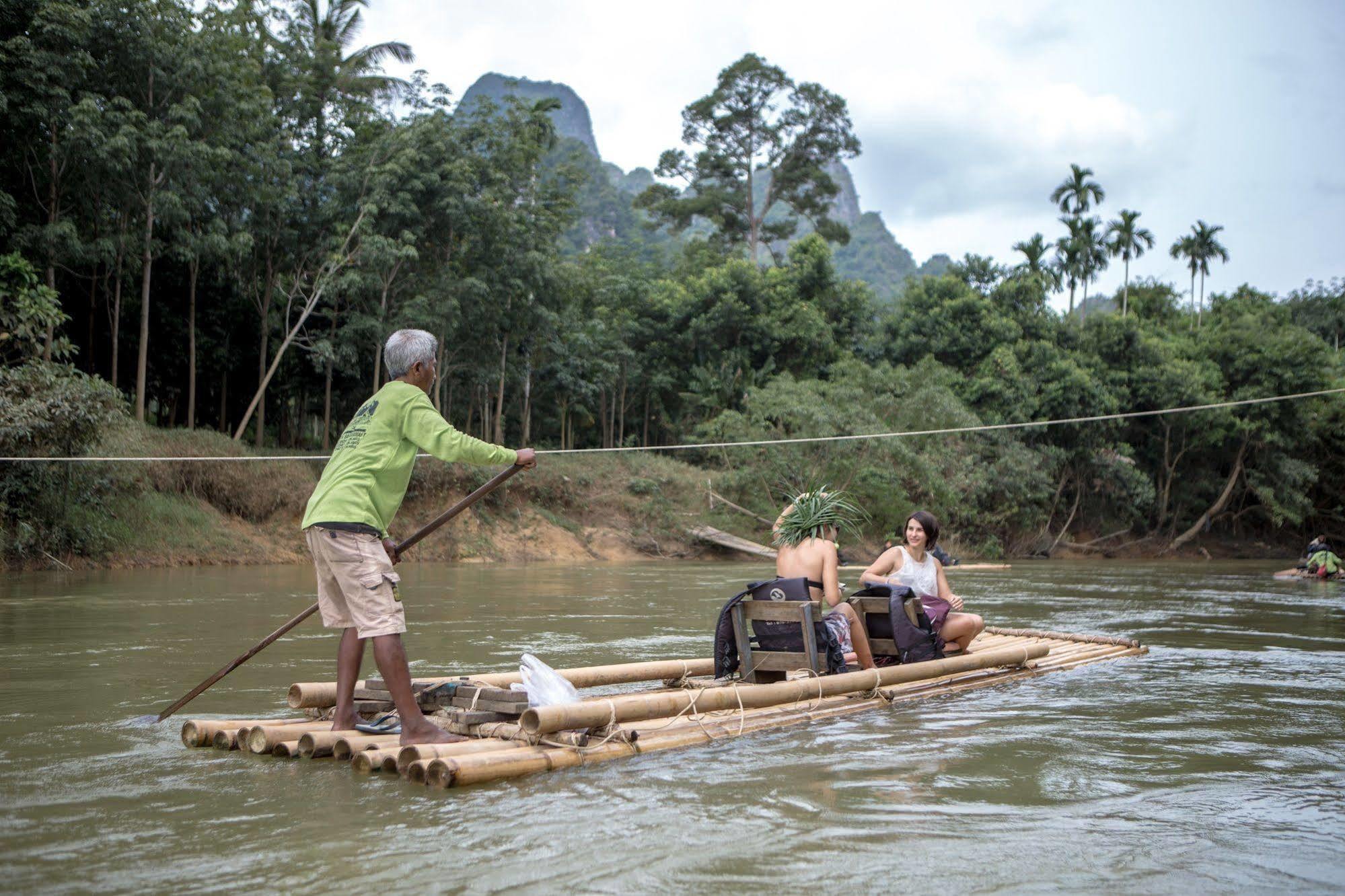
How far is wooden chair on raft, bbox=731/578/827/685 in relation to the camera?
5836 millimetres

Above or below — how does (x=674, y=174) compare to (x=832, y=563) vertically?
above

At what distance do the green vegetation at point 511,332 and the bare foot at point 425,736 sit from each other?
1166 centimetres

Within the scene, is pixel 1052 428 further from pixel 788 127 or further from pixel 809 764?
pixel 809 764

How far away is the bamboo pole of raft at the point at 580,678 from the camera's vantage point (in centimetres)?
502

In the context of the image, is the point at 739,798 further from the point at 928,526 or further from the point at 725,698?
the point at 928,526

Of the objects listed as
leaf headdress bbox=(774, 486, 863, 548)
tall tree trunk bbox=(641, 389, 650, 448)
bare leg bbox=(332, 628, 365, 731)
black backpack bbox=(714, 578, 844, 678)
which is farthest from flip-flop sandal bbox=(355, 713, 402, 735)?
tall tree trunk bbox=(641, 389, 650, 448)

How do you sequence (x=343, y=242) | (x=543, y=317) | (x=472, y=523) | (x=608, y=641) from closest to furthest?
(x=608, y=641)
(x=343, y=242)
(x=472, y=523)
(x=543, y=317)

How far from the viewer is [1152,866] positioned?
11.1ft

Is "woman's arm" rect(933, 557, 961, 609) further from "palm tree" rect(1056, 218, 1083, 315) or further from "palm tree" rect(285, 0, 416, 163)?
"palm tree" rect(1056, 218, 1083, 315)

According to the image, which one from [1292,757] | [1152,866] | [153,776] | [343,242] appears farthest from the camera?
[343,242]

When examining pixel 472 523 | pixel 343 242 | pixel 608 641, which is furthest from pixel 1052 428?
pixel 608 641

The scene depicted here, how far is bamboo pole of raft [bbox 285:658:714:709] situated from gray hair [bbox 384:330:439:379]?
1415 millimetres

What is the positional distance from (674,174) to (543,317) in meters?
17.6

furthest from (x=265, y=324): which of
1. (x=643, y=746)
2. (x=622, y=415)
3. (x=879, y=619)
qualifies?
(x=643, y=746)
